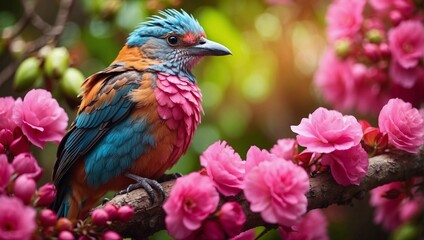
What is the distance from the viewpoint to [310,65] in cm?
405

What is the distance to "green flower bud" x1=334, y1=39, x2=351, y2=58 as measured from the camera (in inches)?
114

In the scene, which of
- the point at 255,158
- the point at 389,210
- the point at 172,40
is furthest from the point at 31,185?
the point at 389,210

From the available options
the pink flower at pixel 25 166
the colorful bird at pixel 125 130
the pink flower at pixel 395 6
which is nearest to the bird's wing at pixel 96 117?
the colorful bird at pixel 125 130

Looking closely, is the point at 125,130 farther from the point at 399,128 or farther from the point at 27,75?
A: the point at 399,128

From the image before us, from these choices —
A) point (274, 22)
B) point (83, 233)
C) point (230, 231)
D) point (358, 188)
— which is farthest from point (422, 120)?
point (274, 22)

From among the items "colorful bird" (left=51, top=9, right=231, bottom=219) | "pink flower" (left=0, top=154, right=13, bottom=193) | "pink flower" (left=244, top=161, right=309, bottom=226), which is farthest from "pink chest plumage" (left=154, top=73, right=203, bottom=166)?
"pink flower" (left=0, top=154, right=13, bottom=193)

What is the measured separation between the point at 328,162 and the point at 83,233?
838 mm

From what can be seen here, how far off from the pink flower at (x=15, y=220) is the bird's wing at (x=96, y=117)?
77cm

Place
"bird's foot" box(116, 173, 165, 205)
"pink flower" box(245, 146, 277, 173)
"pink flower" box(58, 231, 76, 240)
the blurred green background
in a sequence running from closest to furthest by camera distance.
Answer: "pink flower" box(58, 231, 76, 240)
"pink flower" box(245, 146, 277, 173)
"bird's foot" box(116, 173, 165, 205)
the blurred green background

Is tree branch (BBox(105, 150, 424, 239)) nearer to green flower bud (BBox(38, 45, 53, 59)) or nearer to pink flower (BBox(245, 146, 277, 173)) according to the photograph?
pink flower (BBox(245, 146, 277, 173))

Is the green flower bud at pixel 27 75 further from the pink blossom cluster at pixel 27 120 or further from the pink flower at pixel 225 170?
the pink flower at pixel 225 170

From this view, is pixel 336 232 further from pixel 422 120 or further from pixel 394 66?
pixel 422 120

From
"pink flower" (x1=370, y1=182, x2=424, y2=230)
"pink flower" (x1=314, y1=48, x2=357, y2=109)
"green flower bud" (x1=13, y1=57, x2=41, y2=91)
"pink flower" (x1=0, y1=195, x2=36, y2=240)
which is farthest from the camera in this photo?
"pink flower" (x1=314, y1=48, x2=357, y2=109)

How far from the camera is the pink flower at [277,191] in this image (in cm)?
183
